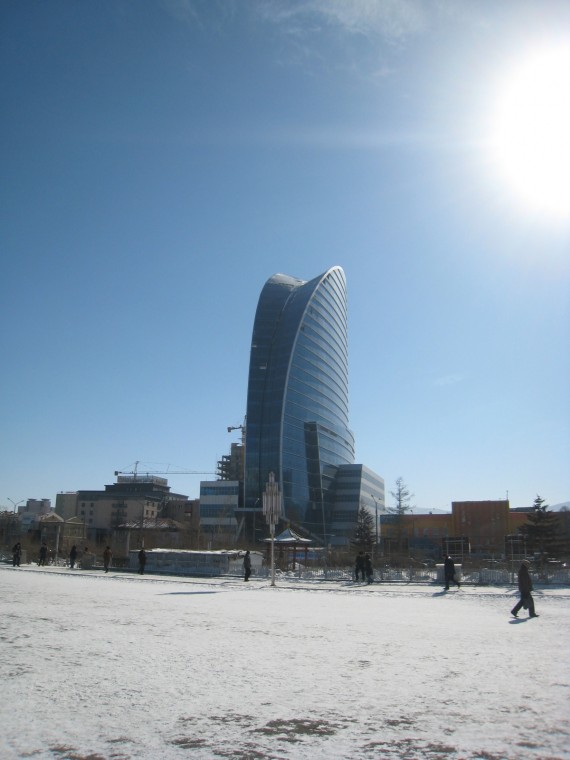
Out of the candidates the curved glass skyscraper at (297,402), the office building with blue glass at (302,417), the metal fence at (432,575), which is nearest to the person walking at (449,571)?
the metal fence at (432,575)

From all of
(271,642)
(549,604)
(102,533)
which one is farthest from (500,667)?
(102,533)

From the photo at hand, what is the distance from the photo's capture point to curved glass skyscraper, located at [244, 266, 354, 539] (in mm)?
110500

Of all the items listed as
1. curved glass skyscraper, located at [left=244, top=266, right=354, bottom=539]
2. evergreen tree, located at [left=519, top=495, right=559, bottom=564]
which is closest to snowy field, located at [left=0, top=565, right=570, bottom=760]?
evergreen tree, located at [left=519, top=495, right=559, bottom=564]

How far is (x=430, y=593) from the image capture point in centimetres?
2400

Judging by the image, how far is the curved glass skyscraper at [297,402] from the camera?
110 metres

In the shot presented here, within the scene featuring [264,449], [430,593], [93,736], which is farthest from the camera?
[264,449]

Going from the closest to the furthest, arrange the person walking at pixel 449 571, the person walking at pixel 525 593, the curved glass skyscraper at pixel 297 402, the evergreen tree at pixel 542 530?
the person walking at pixel 525 593, the person walking at pixel 449 571, the evergreen tree at pixel 542 530, the curved glass skyscraper at pixel 297 402

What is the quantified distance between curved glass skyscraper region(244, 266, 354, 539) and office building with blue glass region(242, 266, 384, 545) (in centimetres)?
19

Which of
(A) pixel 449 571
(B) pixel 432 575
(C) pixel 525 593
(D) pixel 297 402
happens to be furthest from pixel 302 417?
(C) pixel 525 593

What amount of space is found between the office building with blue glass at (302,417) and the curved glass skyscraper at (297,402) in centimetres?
19

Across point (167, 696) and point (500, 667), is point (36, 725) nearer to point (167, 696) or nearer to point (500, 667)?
point (167, 696)

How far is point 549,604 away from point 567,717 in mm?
14830

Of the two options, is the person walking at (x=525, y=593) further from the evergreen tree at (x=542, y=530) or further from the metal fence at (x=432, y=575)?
the evergreen tree at (x=542, y=530)

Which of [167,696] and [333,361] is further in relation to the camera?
[333,361]
